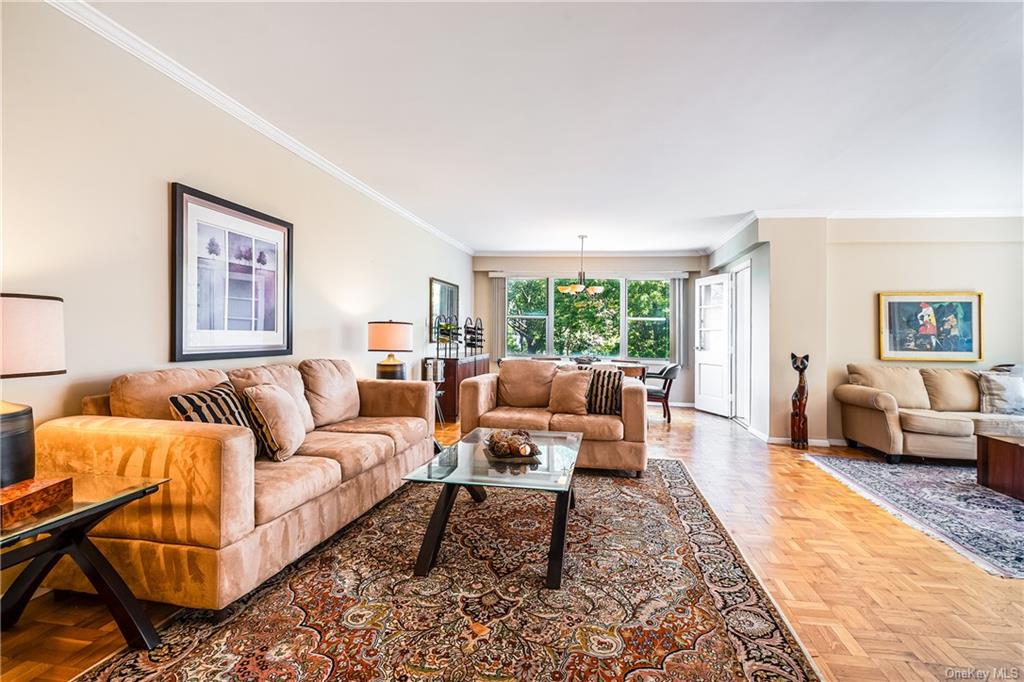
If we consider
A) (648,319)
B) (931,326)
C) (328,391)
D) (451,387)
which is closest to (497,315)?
(451,387)

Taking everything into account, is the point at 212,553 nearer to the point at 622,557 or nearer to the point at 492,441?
the point at 492,441

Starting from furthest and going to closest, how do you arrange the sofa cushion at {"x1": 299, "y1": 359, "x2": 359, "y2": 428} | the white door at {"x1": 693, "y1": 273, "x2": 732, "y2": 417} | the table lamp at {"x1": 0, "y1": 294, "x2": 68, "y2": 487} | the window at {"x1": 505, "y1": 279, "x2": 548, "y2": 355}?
the window at {"x1": 505, "y1": 279, "x2": 548, "y2": 355} → the white door at {"x1": 693, "y1": 273, "x2": 732, "y2": 417} → the sofa cushion at {"x1": 299, "y1": 359, "x2": 359, "y2": 428} → the table lamp at {"x1": 0, "y1": 294, "x2": 68, "y2": 487}

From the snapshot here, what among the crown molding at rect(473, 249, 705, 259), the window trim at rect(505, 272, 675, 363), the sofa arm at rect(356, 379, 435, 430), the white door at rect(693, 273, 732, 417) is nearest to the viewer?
the sofa arm at rect(356, 379, 435, 430)

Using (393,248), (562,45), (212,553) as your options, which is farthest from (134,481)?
(393,248)

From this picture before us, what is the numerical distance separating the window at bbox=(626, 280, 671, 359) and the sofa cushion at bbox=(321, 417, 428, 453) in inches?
206

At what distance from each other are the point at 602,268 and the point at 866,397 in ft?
14.0

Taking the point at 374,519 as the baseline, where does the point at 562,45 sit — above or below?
above

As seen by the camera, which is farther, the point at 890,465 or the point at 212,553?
the point at 890,465

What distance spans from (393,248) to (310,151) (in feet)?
5.36

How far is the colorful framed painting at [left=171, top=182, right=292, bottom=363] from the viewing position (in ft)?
8.49

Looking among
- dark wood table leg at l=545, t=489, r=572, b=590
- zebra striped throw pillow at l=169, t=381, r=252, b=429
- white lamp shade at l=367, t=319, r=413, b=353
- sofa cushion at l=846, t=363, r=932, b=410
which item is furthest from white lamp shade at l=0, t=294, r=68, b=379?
sofa cushion at l=846, t=363, r=932, b=410

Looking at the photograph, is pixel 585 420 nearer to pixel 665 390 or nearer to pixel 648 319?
pixel 665 390

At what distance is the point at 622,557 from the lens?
241 cm

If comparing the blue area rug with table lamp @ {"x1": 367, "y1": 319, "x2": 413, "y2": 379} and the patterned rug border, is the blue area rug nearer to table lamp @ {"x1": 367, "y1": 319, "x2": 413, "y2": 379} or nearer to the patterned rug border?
the patterned rug border
